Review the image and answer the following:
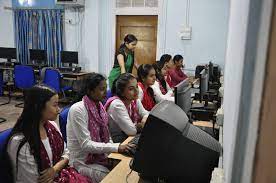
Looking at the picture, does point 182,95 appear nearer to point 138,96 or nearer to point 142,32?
point 138,96

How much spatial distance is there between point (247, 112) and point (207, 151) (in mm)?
732

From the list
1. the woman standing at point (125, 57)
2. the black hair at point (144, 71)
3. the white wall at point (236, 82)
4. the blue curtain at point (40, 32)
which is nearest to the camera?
the white wall at point (236, 82)

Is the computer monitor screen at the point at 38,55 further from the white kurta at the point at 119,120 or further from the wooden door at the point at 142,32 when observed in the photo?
the white kurta at the point at 119,120

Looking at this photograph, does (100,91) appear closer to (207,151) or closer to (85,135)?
(85,135)

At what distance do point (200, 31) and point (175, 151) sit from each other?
14.7ft

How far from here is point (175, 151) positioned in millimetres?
1068

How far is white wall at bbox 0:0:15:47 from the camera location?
6.50 meters

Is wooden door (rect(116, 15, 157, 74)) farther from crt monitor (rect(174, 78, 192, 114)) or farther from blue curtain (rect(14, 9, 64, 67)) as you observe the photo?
crt monitor (rect(174, 78, 192, 114))

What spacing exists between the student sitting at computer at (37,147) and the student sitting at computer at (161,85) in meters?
1.63

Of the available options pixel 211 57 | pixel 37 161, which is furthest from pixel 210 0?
pixel 37 161

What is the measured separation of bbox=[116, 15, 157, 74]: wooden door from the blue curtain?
1413mm

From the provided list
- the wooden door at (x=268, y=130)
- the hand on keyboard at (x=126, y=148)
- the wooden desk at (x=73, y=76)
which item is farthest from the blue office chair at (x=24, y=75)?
the wooden door at (x=268, y=130)

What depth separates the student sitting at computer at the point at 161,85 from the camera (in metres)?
3.15

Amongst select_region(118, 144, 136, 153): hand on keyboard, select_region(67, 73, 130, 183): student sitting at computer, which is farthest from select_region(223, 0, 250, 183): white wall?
select_region(67, 73, 130, 183): student sitting at computer
